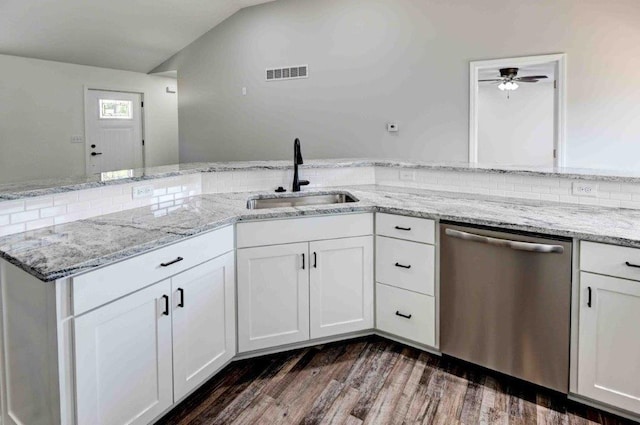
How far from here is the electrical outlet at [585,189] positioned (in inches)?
94.7

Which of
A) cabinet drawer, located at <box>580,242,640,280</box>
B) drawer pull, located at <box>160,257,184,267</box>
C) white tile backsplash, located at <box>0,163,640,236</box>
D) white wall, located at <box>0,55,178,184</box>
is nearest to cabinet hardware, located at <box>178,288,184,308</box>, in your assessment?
drawer pull, located at <box>160,257,184,267</box>

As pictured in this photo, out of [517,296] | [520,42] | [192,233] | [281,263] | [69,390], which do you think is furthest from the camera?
[520,42]

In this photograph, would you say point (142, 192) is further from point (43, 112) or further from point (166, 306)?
point (43, 112)

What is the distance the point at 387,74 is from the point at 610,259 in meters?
4.06

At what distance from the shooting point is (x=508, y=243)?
2018mm

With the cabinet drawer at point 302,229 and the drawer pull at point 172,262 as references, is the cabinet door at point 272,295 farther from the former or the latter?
the drawer pull at point 172,262

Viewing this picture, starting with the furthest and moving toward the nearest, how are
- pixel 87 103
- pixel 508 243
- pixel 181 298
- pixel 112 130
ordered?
pixel 112 130, pixel 87 103, pixel 508 243, pixel 181 298

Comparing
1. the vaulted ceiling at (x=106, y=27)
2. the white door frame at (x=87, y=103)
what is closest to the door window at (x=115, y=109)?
the white door frame at (x=87, y=103)

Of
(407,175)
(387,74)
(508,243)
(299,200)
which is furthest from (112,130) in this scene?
(508,243)

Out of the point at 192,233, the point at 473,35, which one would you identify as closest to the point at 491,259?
the point at 192,233

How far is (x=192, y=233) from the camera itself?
1920 millimetres

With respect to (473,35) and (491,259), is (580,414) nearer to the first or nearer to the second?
(491,259)

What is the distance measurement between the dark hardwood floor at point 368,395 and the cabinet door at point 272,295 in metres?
0.15

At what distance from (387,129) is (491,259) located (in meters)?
3.62
